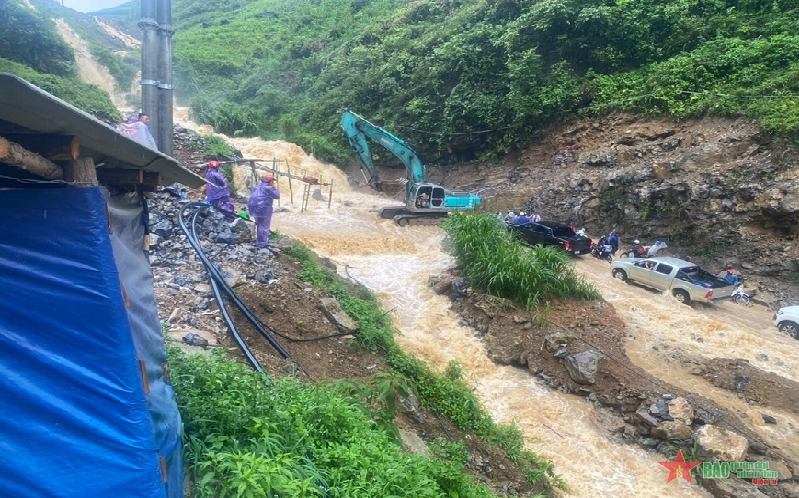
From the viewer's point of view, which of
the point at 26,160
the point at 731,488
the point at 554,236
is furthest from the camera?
the point at 554,236

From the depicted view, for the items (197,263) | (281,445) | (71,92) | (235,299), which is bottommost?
(235,299)

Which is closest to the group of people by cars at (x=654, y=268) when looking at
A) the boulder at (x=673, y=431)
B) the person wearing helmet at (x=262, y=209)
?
the boulder at (x=673, y=431)

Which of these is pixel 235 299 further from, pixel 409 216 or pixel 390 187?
pixel 390 187

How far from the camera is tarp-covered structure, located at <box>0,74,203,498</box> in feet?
8.48

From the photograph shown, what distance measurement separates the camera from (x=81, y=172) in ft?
9.32

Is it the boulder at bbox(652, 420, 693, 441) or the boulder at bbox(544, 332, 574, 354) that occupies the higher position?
A: the boulder at bbox(544, 332, 574, 354)

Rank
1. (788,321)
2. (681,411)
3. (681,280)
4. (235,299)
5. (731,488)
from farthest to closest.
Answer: (681,280) → (788,321) → (681,411) → (235,299) → (731,488)

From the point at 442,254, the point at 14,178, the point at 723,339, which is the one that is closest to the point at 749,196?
the point at 723,339

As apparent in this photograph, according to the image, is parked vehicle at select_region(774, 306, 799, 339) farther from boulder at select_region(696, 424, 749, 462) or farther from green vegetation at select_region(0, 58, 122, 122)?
green vegetation at select_region(0, 58, 122, 122)

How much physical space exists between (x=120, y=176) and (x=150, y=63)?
3.56 meters

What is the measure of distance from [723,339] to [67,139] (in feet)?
40.8

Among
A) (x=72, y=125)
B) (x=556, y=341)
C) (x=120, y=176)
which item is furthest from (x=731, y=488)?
(x=72, y=125)

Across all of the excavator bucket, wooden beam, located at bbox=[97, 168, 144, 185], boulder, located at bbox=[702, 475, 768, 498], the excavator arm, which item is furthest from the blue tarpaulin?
the excavator bucket

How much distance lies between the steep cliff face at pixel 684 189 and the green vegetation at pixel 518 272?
5.40 meters
